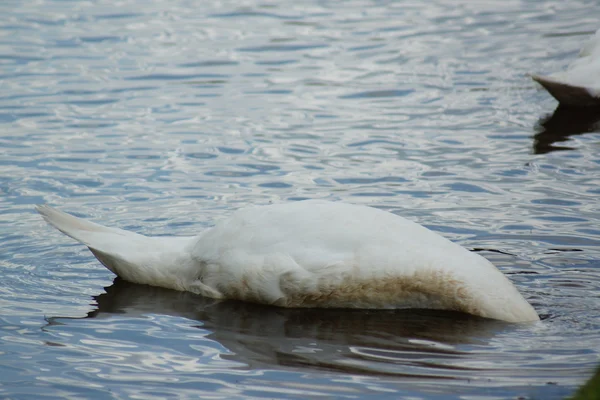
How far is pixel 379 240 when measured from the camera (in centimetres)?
675

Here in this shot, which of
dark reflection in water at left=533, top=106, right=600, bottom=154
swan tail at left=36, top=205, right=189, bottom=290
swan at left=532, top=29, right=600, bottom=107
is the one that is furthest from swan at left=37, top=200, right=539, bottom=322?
swan at left=532, top=29, right=600, bottom=107

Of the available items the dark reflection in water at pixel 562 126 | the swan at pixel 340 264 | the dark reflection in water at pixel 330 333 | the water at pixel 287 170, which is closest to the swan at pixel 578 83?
the dark reflection in water at pixel 562 126

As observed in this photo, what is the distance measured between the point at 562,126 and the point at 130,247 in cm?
576

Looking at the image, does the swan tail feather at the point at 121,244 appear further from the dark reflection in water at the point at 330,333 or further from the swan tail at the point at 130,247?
the dark reflection in water at the point at 330,333

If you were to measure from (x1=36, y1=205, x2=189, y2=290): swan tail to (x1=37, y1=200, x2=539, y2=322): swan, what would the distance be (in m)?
0.07

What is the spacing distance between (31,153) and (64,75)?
3.46m

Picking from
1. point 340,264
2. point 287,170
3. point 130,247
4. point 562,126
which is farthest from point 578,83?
point 130,247

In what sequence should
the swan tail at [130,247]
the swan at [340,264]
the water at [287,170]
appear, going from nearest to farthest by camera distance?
1. the water at [287,170]
2. the swan at [340,264]
3. the swan tail at [130,247]

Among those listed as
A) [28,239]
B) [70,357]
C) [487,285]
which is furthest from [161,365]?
[28,239]

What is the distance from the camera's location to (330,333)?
6688 mm

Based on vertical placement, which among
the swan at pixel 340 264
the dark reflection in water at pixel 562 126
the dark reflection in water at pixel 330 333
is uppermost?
the dark reflection in water at pixel 562 126

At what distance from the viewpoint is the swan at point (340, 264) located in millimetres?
6656

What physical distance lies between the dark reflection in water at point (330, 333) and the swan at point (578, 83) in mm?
5675

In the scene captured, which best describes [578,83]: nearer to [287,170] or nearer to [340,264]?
[287,170]
